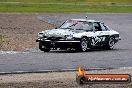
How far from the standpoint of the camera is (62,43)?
74.0ft

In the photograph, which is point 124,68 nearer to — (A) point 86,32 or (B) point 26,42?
(A) point 86,32

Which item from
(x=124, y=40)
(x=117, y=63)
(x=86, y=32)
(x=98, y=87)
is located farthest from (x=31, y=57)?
(x=124, y=40)

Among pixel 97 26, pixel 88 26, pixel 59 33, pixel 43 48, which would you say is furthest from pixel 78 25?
pixel 43 48

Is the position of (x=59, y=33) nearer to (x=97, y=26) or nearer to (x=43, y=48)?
(x=43, y=48)

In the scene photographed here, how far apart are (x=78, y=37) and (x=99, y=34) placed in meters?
1.71

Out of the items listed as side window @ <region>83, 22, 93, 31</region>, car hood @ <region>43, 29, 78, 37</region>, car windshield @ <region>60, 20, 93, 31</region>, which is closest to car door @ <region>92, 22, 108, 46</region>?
side window @ <region>83, 22, 93, 31</region>

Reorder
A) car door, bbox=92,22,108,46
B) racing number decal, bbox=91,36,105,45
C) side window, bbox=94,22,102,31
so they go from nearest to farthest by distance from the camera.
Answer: racing number decal, bbox=91,36,105,45
car door, bbox=92,22,108,46
side window, bbox=94,22,102,31

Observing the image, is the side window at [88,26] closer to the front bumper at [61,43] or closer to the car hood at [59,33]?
the car hood at [59,33]

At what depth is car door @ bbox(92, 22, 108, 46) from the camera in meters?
24.1

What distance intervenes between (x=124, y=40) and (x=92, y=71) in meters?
14.8

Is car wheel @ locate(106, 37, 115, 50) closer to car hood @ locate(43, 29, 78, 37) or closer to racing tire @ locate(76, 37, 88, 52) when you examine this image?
racing tire @ locate(76, 37, 88, 52)

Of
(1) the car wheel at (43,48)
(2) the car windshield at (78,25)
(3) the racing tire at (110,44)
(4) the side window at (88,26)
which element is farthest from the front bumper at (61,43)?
(3) the racing tire at (110,44)

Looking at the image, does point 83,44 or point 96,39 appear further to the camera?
point 96,39

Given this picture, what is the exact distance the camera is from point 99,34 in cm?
2434
